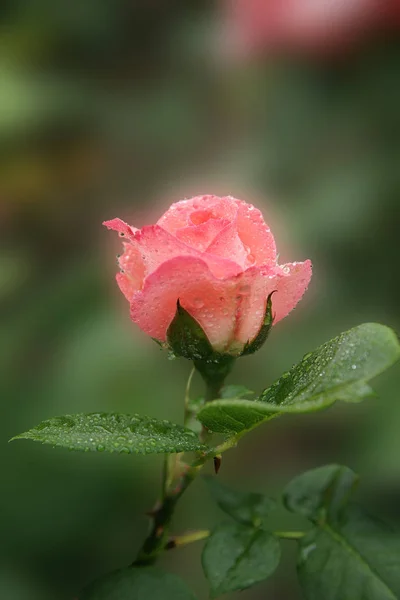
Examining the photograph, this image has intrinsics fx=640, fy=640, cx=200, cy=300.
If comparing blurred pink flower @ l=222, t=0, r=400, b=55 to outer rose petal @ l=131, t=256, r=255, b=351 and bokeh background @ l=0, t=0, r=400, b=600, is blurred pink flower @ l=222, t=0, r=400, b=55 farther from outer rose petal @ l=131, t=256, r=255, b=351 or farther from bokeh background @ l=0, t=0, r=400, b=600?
outer rose petal @ l=131, t=256, r=255, b=351

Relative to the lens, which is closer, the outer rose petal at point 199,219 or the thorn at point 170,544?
the outer rose petal at point 199,219

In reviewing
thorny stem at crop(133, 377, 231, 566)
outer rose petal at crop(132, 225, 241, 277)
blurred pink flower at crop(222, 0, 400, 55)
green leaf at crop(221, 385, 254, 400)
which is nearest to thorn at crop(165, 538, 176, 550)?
thorny stem at crop(133, 377, 231, 566)

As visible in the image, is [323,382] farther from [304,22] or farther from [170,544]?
[304,22]

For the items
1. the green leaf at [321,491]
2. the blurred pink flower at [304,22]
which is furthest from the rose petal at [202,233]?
the blurred pink flower at [304,22]

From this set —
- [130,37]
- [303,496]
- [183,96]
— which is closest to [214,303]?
[303,496]

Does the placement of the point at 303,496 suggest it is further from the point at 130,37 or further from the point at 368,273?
the point at 130,37

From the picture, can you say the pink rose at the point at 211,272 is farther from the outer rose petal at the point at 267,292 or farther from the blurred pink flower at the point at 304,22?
the blurred pink flower at the point at 304,22

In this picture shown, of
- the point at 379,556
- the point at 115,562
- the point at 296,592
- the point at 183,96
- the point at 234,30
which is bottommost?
the point at 296,592
